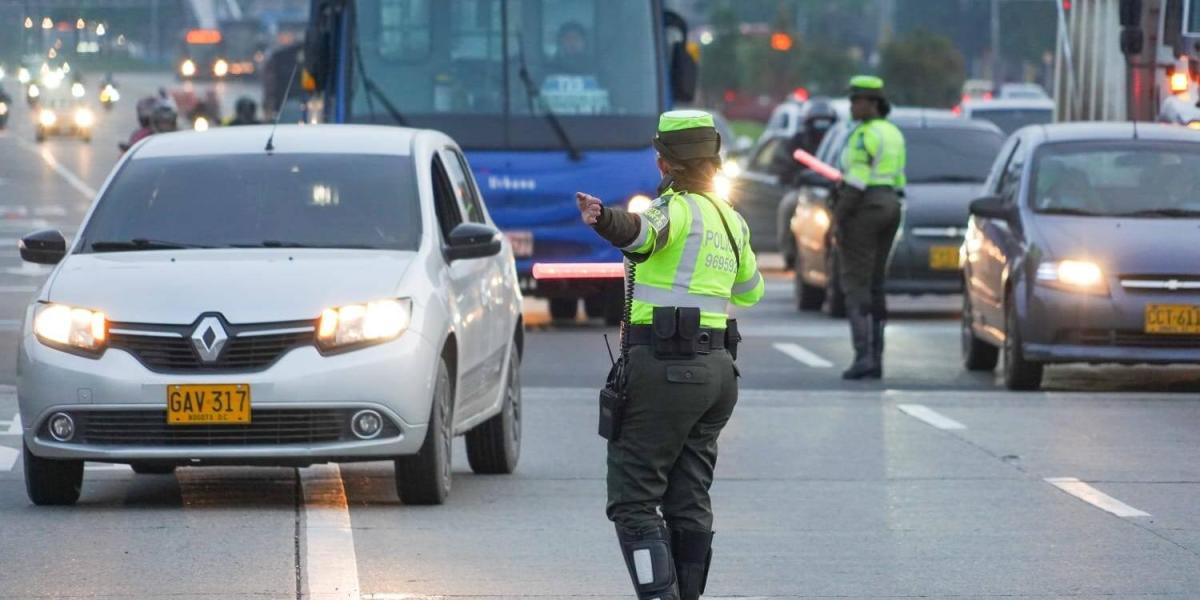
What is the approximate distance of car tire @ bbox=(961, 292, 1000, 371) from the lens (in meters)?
17.7

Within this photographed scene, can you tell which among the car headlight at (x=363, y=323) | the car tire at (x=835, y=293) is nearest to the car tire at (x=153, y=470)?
the car headlight at (x=363, y=323)

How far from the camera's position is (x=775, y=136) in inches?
1151

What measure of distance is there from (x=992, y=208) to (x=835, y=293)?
5.75m

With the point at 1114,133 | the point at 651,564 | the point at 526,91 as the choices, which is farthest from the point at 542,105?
the point at 651,564

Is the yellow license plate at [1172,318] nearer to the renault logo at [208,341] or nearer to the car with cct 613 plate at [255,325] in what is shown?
the car with cct 613 plate at [255,325]

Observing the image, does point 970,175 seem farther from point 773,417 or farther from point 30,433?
point 30,433

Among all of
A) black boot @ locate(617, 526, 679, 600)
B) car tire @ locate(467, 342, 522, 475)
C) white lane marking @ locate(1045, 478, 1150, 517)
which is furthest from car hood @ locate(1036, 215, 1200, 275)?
black boot @ locate(617, 526, 679, 600)

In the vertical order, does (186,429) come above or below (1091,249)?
above

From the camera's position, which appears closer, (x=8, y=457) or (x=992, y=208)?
(x=8, y=457)

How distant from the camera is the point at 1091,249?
15.6 m

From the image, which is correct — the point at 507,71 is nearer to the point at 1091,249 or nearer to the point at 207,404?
the point at 1091,249

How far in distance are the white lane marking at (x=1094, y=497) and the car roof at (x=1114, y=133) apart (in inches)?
217

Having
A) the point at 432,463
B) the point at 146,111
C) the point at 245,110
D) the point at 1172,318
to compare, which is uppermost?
the point at 146,111

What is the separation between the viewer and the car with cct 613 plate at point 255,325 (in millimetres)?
10039
